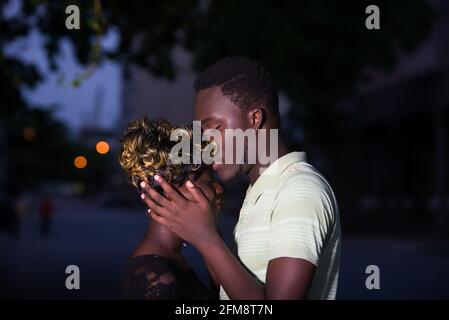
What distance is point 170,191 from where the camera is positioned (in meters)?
1.98

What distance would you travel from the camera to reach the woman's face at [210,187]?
2201mm

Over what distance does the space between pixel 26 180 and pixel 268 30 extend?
259 ft

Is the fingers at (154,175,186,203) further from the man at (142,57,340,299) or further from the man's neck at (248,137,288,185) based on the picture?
the man's neck at (248,137,288,185)

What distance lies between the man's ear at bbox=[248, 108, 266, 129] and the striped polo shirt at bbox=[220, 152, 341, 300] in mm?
131

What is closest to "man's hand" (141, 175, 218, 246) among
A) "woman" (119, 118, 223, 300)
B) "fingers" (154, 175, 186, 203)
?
"fingers" (154, 175, 186, 203)

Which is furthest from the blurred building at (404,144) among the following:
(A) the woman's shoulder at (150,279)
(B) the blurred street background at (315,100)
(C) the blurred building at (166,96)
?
(C) the blurred building at (166,96)

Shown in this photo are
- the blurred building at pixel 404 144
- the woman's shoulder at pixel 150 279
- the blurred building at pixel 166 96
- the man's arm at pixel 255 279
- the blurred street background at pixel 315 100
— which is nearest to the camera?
the man's arm at pixel 255 279

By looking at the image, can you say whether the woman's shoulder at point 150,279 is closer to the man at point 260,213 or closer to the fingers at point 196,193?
the man at point 260,213

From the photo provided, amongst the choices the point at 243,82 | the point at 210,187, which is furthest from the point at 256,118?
the point at 210,187

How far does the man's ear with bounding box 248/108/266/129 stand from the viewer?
7.24 feet

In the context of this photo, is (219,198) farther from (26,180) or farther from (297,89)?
(26,180)

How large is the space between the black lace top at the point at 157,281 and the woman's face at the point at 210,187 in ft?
0.75

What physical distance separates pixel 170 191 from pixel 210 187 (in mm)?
269

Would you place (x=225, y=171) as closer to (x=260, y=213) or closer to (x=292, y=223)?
(x=260, y=213)
